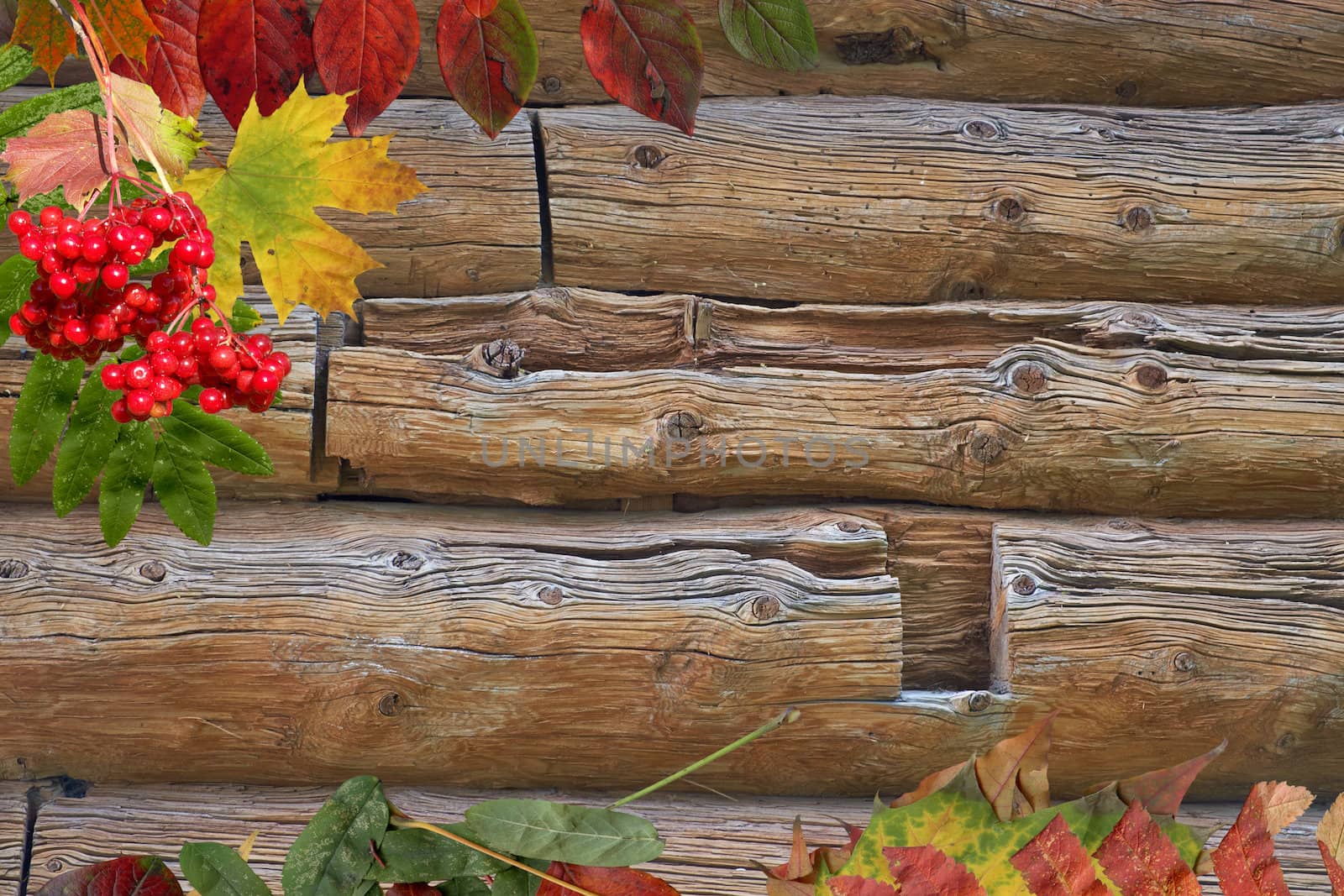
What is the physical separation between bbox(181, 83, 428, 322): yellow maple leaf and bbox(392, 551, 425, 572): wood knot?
721mm

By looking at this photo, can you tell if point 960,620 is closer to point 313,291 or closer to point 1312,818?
point 1312,818

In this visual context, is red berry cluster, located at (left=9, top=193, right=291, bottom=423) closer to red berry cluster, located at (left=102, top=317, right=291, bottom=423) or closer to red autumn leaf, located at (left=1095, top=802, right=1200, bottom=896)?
red berry cluster, located at (left=102, top=317, right=291, bottom=423)

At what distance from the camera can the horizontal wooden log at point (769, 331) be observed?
138cm

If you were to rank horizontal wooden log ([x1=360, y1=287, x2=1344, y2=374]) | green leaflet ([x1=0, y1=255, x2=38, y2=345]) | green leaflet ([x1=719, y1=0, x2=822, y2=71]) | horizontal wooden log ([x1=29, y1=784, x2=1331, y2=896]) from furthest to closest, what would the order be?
horizontal wooden log ([x1=360, y1=287, x2=1344, y2=374]) → horizontal wooden log ([x1=29, y1=784, x2=1331, y2=896]) → green leaflet ([x1=719, y1=0, x2=822, y2=71]) → green leaflet ([x1=0, y1=255, x2=38, y2=345])

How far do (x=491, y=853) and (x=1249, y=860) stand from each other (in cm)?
35

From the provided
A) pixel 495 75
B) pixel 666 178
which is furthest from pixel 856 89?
pixel 495 75

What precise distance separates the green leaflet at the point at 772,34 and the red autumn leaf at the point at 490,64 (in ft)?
0.51

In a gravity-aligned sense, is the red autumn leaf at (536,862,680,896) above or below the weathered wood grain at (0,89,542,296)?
below

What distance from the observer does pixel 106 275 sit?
50 cm

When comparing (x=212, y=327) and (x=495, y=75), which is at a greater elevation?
(x=495, y=75)

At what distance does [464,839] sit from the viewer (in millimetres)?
531

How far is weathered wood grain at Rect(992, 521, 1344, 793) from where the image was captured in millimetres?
1315

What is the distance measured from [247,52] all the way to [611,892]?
1.87ft

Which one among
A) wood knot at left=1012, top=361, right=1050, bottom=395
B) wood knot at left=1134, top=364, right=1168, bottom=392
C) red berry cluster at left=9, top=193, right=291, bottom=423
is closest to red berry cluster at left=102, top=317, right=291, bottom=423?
red berry cluster at left=9, top=193, right=291, bottom=423
